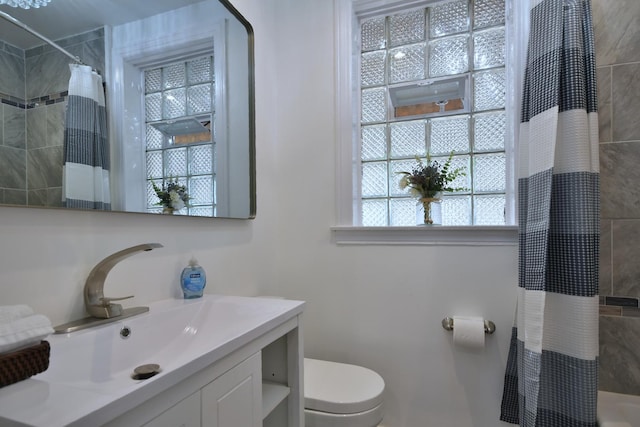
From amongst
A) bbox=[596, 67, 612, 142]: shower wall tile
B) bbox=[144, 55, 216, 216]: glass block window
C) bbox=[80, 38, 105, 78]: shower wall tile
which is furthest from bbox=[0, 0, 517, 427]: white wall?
bbox=[596, 67, 612, 142]: shower wall tile

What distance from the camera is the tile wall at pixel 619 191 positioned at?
1.30 m

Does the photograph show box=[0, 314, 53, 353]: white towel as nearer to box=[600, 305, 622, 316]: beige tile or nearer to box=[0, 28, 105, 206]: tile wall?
box=[0, 28, 105, 206]: tile wall

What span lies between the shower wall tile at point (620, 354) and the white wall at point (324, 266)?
37 cm

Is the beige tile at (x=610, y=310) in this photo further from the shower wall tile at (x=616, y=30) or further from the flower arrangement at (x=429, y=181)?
the shower wall tile at (x=616, y=30)

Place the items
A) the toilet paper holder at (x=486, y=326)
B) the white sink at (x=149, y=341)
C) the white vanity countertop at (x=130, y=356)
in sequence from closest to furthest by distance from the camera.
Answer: the white vanity countertop at (x=130, y=356), the white sink at (x=149, y=341), the toilet paper holder at (x=486, y=326)

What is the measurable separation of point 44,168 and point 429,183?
4.64 feet

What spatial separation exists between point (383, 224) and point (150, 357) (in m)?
1.25

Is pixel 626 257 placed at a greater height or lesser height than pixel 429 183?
lesser

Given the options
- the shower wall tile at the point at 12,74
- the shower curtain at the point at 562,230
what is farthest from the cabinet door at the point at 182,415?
the shower curtain at the point at 562,230

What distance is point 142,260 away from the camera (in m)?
1.00

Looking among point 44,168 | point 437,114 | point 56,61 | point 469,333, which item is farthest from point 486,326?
point 56,61

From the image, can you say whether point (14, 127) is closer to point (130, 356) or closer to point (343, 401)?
point (130, 356)

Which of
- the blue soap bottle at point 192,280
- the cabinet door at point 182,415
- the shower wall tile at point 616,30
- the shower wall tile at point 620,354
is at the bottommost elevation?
the shower wall tile at point 620,354

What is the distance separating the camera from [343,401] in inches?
47.6
